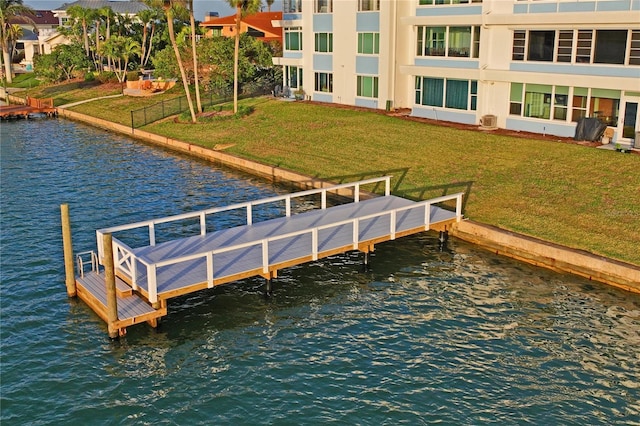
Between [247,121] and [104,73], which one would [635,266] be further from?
[104,73]

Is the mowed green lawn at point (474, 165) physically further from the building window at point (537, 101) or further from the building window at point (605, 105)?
the building window at point (537, 101)

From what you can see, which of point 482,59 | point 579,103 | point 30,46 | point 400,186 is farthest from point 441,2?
point 30,46

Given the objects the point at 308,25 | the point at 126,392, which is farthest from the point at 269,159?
the point at 126,392

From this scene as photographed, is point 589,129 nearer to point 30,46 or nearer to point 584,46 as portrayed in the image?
point 584,46

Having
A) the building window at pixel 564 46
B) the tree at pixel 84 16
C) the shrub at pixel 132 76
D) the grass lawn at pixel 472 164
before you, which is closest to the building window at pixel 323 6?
the grass lawn at pixel 472 164

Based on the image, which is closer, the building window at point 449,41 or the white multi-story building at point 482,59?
the white multi-story building at point 482,59

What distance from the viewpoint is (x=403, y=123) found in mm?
44406

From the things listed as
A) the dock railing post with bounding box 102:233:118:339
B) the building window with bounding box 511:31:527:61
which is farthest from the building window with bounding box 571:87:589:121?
the dock railing post with bounding box 102:233:118:339

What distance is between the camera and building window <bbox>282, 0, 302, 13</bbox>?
58.1 m

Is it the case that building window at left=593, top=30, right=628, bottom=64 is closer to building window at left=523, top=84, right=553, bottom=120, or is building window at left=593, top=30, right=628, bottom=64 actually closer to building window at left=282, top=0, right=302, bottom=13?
building window at left=523, top=84, right=553, bottom=120

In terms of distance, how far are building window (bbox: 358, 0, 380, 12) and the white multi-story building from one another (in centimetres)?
7

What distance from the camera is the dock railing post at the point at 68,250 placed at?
2088 cm

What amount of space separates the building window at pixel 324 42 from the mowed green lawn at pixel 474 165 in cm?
650

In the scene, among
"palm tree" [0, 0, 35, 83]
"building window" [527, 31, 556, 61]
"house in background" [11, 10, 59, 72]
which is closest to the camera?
"building window" [527, 31, 556, 61]
